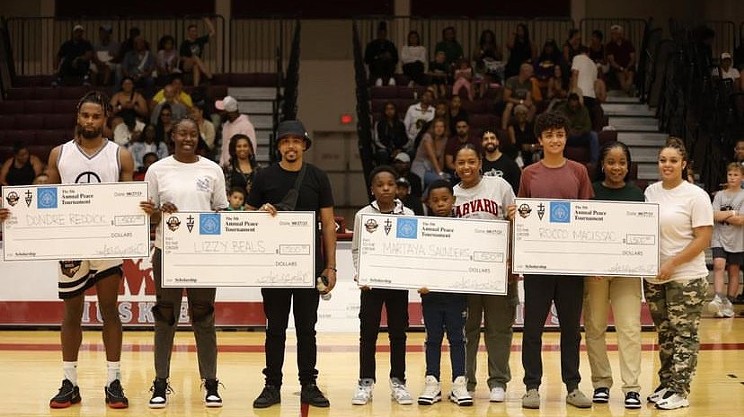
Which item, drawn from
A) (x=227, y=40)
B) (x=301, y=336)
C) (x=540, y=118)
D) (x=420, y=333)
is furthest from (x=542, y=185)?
(x=227, y=40)

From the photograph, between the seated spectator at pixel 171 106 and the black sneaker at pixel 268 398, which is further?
the seated spectator at pixel 171 106

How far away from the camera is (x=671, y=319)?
7227 millimetres

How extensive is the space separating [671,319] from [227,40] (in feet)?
47.6

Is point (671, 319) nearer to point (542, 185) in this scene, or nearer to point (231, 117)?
point (542, 185)

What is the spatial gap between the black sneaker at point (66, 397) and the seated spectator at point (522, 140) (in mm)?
8044

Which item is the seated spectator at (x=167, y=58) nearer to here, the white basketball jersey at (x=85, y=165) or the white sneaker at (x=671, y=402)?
the white basketball jersey at (x=85, y=165)

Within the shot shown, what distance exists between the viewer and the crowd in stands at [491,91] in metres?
14.8

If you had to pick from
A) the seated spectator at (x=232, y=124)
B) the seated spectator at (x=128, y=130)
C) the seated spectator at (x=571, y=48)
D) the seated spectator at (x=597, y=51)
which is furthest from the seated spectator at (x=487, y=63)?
the seated spectator at (x=128, y=130)

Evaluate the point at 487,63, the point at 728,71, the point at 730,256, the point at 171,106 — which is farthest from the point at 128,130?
the point at 728,71

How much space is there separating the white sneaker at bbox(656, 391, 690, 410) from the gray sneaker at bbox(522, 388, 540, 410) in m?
0.73

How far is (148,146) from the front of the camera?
15000 millimetres

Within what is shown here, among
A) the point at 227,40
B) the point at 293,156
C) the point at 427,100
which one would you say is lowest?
the point at 293,156

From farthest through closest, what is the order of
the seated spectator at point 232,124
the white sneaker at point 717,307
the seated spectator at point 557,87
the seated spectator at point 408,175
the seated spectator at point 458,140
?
the seated spectator at point 557,87 → the seated spectator at point 232,124 → the seated spectator at point 458,140 → the seated spectator at point 408,175 → the white sneaker at point 717,307

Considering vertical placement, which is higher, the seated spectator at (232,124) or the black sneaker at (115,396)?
the seated spectator at (232,124)
